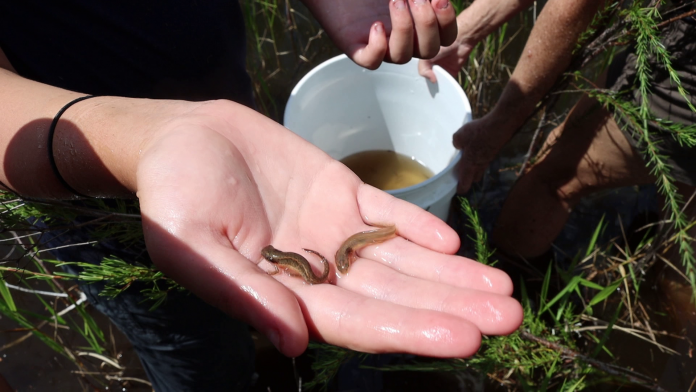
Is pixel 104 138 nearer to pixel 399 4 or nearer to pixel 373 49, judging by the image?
pixel 373 49

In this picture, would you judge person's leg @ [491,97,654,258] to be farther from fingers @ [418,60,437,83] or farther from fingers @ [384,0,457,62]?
fingers @ [384,0,457,62]

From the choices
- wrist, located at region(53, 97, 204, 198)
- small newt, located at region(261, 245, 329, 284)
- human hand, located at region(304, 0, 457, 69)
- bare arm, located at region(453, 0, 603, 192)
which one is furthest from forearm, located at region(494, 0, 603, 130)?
wrist, located at region(53, 97, 204, 198)

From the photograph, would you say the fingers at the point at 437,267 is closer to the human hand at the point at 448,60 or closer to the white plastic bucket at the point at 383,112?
the white plastic bucket at the point at 383,112

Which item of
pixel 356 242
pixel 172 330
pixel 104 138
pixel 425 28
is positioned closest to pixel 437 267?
pixel 356 242

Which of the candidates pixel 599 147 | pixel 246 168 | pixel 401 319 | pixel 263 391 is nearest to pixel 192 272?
pixel 246 168

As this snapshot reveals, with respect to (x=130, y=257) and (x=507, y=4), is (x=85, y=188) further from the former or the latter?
(x=507, y=4)
